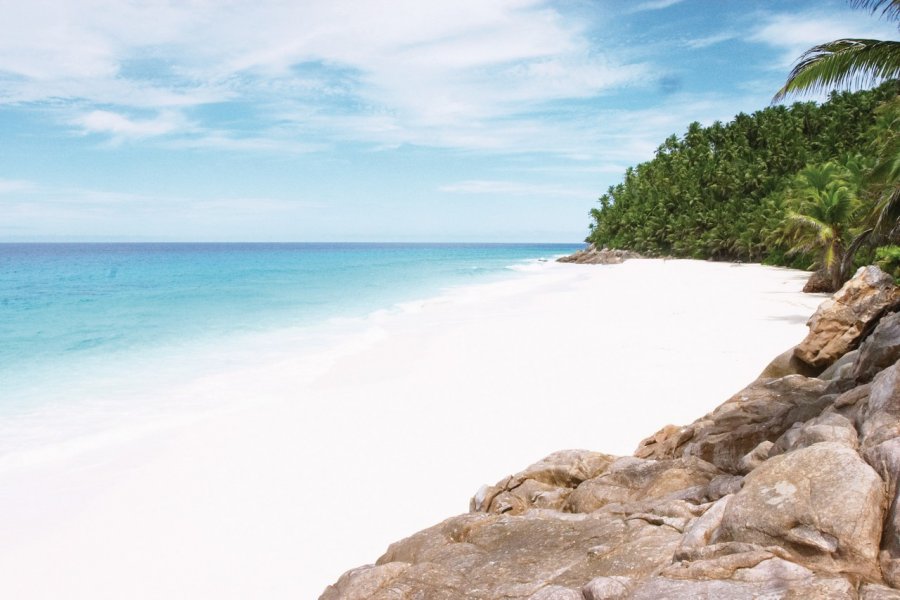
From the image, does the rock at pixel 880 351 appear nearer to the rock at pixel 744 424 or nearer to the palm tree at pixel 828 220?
the rock at pixel 744 424

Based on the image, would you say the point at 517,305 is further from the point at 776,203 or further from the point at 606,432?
the point at 776,203

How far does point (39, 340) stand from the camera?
27.0m

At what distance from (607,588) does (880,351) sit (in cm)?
544

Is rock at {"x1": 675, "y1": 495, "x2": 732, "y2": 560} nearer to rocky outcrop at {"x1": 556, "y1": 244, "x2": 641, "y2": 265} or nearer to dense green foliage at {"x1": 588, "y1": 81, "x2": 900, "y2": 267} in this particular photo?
dense green foliage at {"x1": 588, "y1": 81, "x2": 900, "y2": 267}

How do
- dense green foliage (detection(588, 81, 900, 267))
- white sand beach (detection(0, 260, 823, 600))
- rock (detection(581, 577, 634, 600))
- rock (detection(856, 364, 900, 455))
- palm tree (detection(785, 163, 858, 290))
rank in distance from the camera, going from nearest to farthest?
1. rock (detection(581, 577, 634, 600))
2. rock (detection(856, 364, 900, 455))
3. white sand beach (detection(0, 260, 823, 600))
4. palm tree (detection(785, 163, 858, 290))
5. dense green foliage (detection(588, 81, 900, 267))

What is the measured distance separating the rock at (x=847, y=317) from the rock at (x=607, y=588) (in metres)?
8.30

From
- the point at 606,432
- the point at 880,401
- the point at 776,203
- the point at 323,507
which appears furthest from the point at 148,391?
the point at 776,203

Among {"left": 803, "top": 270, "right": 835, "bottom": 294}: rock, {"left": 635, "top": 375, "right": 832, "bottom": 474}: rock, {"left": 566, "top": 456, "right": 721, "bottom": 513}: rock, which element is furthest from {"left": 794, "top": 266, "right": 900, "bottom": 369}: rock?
{"left": 803, "top": 270, "right": 835, "bottom": 294}: rock

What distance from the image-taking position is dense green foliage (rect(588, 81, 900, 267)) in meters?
63.5

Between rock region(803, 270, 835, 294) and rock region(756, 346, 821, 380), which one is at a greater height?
rock region(803, 270, 835, 294)

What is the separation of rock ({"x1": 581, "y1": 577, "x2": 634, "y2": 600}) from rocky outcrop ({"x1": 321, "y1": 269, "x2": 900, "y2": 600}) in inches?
0.5

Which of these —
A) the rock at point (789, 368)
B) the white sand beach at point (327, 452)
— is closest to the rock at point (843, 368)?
the rock at point (789, 368)

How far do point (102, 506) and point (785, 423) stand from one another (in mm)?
10361

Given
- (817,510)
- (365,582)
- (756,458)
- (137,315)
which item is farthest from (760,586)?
(137,315)
